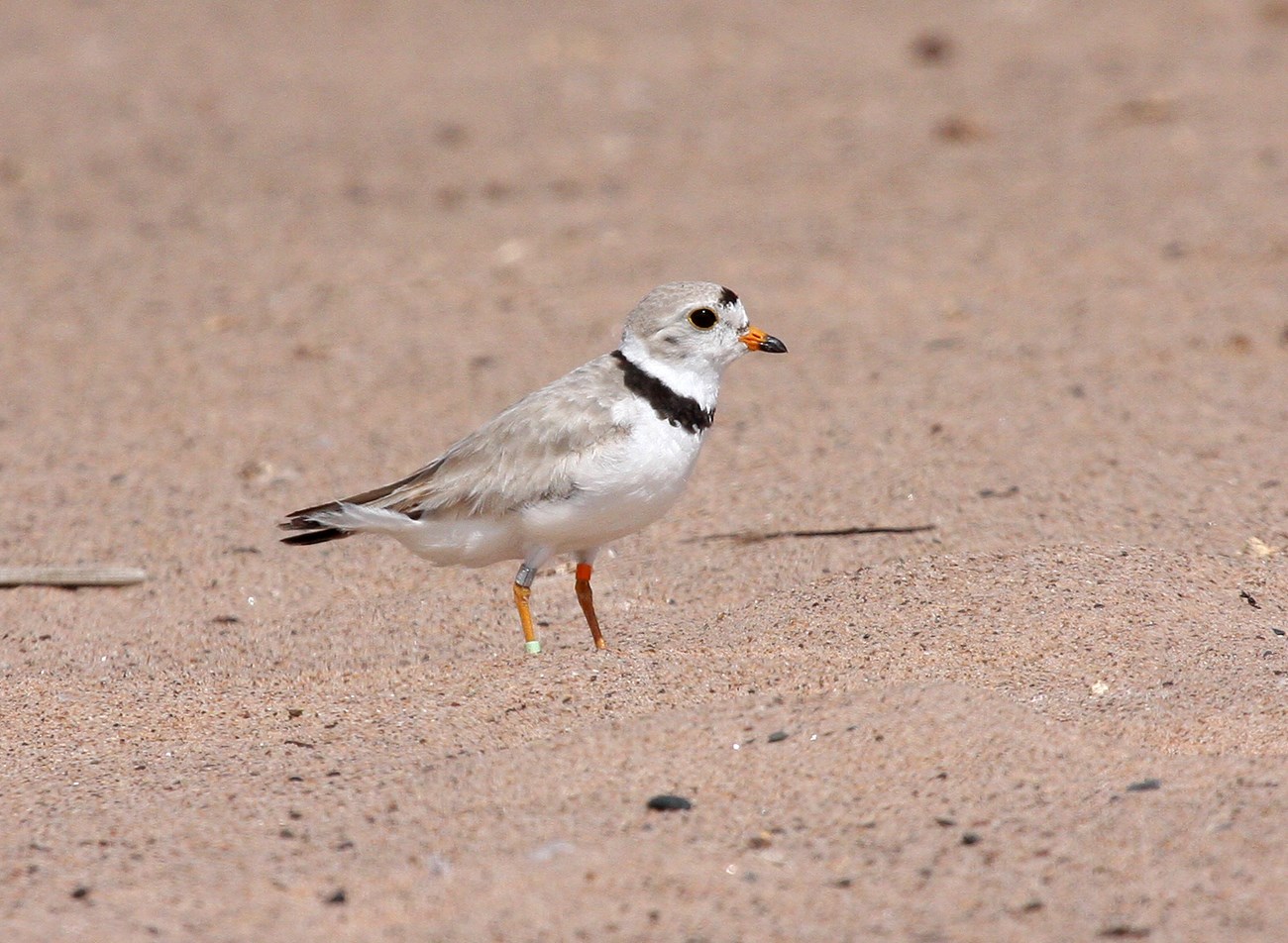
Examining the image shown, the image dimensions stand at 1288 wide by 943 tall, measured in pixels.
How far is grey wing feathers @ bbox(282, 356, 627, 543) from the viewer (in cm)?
488

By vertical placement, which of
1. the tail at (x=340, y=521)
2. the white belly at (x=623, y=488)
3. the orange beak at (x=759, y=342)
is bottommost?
the tail at (x=340, y=521)

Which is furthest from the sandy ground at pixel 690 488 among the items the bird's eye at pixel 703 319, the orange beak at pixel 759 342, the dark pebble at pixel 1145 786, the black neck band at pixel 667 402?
the bird's eye at pixel 703 319

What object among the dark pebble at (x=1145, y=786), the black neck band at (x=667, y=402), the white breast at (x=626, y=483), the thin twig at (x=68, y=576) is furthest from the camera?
the thin twig at (x=68, y=576)

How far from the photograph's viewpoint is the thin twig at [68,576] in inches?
229

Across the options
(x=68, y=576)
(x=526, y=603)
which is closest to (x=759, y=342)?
(x=526, y=603)

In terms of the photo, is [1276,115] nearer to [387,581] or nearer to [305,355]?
[305,355]

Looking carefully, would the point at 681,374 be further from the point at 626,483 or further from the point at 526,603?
the point at 526,603

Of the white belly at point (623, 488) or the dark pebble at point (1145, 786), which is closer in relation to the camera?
the dark pebble at point (1145, 786)

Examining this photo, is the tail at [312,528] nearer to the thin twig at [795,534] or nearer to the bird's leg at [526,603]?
the bird's leg at [526,603]

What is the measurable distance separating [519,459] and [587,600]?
486 mm

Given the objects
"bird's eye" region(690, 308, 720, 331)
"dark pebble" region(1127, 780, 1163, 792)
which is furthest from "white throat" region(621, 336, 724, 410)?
"dark pebble" region(1127, 780, 1163, 792)

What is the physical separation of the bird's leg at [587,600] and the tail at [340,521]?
547 millimetres

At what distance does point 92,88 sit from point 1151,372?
9.03 meters

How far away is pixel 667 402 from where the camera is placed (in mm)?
4953
